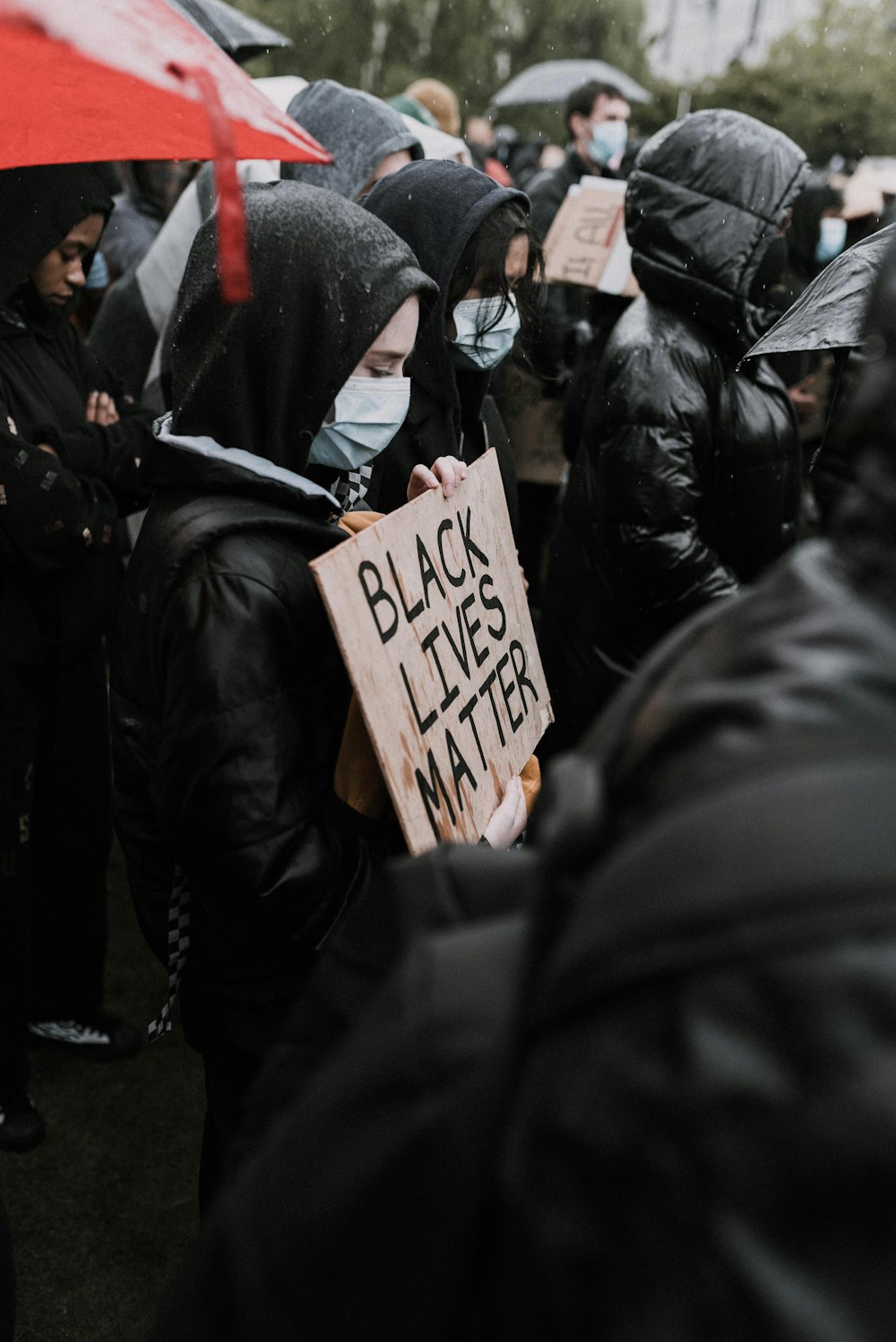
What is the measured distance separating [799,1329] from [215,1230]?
1.41 ft

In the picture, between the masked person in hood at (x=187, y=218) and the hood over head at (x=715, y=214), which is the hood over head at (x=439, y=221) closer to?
the hood over head at (x=715, y=214)

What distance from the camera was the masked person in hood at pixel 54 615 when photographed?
2861 millimetres

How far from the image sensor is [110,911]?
13.7 ft

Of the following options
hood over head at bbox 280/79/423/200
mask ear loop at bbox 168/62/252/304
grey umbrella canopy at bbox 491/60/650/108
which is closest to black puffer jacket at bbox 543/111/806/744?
hood over head at bbox 280/79/423/200

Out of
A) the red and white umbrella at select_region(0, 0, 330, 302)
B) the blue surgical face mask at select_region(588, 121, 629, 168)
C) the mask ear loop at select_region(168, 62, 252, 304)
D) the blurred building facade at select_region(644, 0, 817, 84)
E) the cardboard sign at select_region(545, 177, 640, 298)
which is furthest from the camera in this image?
the blurred building facade at select_region(644, 0, 817, 84)

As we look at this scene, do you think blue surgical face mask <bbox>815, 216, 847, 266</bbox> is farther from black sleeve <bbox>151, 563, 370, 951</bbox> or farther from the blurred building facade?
the blurred building facade

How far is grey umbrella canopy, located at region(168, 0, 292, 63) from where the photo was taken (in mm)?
4230

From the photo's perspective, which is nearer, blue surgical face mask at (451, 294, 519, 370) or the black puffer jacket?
blue surgical face mask at (451, 294, 519, 370)

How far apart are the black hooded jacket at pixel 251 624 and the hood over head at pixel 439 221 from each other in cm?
77

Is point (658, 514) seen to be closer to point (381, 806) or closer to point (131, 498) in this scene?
point (131, 498)

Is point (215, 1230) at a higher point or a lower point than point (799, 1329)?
lower

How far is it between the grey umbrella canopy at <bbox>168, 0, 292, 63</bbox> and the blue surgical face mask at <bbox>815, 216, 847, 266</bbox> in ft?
12.0

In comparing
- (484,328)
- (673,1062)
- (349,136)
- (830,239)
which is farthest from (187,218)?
(830,239)

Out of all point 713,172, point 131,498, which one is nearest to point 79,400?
point 131,498
